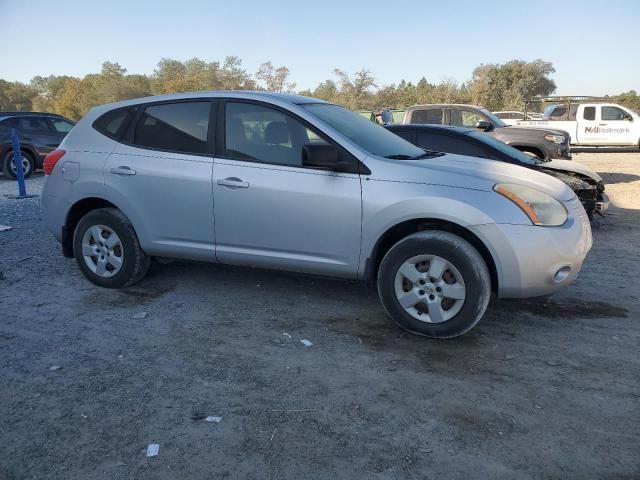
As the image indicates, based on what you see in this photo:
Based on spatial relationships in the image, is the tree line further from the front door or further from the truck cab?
the front door

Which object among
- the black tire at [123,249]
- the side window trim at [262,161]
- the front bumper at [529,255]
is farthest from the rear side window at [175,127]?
the front bumper at [529,255]

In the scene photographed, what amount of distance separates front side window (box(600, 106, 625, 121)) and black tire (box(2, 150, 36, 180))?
19.1 m

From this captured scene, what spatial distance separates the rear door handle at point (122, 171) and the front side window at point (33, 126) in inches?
Result: 395

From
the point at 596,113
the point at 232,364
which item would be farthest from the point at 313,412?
the point at 596,113

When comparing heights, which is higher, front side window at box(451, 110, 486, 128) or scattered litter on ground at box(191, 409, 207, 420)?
front side window at box(451, 110, 486, 128)

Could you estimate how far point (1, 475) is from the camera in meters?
2.44

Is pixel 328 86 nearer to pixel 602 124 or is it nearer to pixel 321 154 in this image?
pixel 602 124

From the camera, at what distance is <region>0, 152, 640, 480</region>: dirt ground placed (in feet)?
8.36

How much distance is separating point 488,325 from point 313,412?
186 cm

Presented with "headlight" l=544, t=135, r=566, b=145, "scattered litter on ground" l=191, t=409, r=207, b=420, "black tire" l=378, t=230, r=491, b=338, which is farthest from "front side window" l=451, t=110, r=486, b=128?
"scattered litter on ground" l=191, t=409, r=207, b=420

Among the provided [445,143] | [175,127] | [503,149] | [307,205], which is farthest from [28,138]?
[307,205]

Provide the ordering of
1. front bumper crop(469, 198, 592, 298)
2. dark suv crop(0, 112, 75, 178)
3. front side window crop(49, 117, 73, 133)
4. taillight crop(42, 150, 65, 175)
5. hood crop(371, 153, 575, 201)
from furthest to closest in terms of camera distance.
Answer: front side window crop(49, 117, 73, 133) → dark suv crop(0, 112, 75, 178) → taillight crop(42, 150, 65, 175) → hood crop(371, 153, 575, 201) → front bumper crop(469, 198, 592, 298)

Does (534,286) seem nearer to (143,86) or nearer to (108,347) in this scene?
(108,347)

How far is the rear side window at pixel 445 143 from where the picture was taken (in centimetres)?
709
